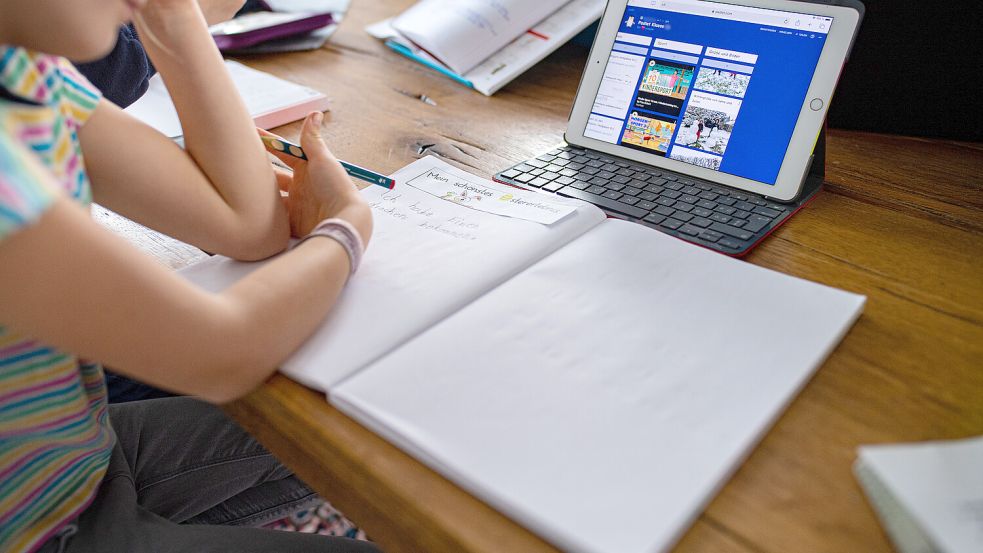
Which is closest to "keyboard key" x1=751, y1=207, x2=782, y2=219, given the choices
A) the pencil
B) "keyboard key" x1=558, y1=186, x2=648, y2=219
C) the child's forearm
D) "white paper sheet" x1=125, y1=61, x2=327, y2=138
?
"keyboard key" x1=558, y1=186, x2=648, y2=219

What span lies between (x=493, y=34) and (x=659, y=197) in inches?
21.4

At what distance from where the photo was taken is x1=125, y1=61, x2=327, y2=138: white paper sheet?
979 millimetres

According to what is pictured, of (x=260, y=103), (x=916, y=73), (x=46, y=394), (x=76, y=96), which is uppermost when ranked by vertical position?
(x=916, y=73)

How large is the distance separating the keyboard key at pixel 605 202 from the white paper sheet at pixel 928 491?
0.35m

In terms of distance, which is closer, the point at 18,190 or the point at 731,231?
the point at 18,190

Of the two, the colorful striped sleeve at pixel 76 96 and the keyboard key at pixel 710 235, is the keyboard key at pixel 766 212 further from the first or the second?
the colorful striped sleeve at pixel 76 96

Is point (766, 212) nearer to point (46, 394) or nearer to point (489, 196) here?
point (489, 196)

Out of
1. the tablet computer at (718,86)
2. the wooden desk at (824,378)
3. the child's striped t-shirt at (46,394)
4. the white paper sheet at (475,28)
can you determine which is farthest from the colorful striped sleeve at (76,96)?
A: the white paper sheet at (475,28)

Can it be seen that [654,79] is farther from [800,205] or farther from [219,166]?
[219,166]

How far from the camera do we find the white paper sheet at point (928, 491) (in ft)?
1.28

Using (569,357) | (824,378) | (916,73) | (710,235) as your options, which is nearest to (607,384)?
(569,357)

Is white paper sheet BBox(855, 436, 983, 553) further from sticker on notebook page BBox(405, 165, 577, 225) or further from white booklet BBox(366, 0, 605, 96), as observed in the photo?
white booklet BBox(366, 0, 605, 96)

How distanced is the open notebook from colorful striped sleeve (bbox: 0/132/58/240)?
215 mm

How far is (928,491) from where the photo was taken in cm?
42
